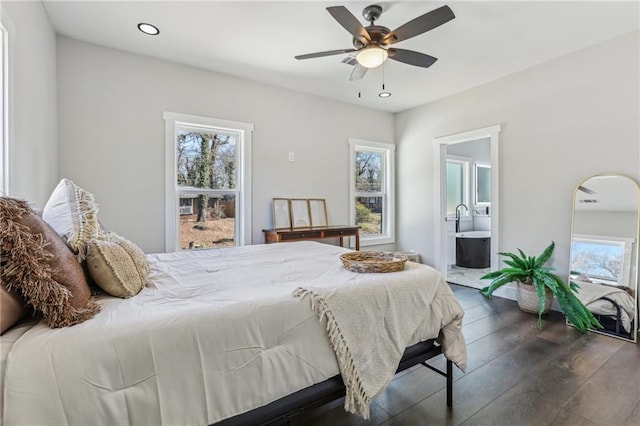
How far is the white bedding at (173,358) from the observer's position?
85 cm

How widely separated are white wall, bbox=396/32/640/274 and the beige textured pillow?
398cm

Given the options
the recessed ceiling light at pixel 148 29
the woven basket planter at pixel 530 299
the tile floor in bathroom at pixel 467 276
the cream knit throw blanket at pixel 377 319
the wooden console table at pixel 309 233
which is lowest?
the tile floor in bathroom at pixel 467 276

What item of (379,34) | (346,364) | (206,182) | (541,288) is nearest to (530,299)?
(541,288)

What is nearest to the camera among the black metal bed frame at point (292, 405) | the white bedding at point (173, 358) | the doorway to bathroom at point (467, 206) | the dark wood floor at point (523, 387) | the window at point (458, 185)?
the white bedding at point (173, 358)

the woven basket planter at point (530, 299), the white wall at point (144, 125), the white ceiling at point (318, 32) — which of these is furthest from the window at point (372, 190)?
the woven basket planter at point (530, 299)

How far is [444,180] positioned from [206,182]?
339 centimetres

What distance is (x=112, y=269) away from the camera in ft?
4.17

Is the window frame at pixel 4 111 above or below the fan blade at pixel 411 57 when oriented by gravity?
below

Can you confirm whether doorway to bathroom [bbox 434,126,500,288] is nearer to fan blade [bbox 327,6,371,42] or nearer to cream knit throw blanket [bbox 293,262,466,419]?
fan blade [bbox 327,6,371,42]

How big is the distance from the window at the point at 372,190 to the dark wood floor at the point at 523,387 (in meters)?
2.53

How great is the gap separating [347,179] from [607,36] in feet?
10.5

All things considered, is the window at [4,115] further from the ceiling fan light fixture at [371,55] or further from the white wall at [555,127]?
the white wall at [555,127]

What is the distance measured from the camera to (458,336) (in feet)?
5.55

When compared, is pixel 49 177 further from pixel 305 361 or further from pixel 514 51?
pixel 514 51
